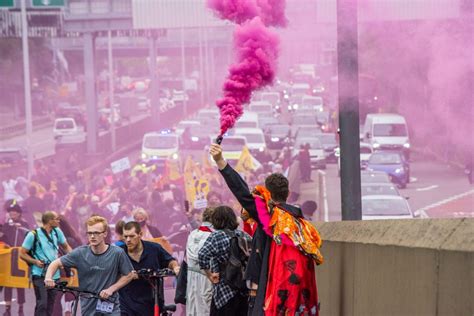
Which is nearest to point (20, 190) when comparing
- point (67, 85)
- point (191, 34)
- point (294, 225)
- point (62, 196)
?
point (62, 196)

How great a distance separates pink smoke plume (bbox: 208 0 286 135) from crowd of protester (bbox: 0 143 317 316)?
3.04 ft

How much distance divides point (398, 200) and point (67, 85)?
222 feet

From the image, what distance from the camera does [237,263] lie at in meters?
9.55

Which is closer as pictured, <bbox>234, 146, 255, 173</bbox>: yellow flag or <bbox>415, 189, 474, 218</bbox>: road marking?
<bbox>415, 189, 474, 218</bbox>: road marking

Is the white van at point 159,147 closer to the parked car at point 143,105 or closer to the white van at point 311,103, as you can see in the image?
the white van at point 311,103

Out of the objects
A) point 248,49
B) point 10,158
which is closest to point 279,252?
point 248,49

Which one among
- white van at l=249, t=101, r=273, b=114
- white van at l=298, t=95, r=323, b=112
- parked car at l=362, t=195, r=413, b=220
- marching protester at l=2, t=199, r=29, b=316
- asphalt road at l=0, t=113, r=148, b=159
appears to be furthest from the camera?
asphalt road at l=0, t=113, r=148, b=159

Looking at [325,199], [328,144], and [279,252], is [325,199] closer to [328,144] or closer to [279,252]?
[328,144]

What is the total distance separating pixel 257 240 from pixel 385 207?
1858cm

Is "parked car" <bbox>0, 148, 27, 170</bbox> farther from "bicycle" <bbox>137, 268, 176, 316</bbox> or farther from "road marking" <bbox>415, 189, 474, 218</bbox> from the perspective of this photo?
"bicycle" <bbox>137, 268, 176, 316</bbox>

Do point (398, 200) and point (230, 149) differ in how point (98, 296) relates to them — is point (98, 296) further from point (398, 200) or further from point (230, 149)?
point (230, 149)

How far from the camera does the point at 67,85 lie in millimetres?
93062

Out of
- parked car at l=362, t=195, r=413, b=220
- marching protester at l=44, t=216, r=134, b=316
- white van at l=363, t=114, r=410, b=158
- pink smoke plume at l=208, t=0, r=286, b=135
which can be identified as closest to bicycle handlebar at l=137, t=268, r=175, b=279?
marching protester at l=44, t=216, r=134, b=316

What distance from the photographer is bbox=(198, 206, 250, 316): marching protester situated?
31.7 ft
